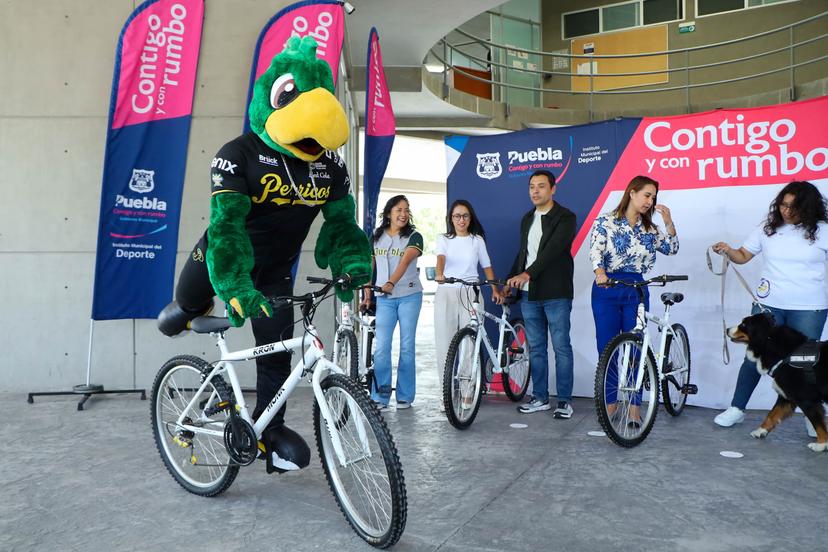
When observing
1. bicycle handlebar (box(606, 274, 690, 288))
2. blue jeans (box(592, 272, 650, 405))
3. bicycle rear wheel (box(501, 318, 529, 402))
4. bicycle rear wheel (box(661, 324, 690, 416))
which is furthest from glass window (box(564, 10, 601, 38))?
bicycle handlebar (box(606, 274, 690, 288))

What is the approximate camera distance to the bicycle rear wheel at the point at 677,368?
433 centimetres

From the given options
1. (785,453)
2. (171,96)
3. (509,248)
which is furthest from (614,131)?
(171,96)

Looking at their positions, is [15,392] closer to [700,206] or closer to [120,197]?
[120,197]

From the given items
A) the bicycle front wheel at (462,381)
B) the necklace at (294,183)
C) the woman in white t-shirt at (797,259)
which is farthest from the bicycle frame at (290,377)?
the woman in white t-shirt at (797,259)

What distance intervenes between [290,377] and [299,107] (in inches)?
38.1

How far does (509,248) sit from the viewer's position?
5.45m

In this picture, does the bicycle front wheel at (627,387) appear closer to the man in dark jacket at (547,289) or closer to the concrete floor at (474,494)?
the concrete floor at (474,494)

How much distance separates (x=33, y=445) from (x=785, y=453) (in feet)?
12.9

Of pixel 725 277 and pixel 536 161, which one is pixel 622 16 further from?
pixel 725 277

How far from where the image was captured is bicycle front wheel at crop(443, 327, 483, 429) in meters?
4.09

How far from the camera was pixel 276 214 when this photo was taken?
9.19 feet

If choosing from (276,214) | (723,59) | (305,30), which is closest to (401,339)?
(276,214)

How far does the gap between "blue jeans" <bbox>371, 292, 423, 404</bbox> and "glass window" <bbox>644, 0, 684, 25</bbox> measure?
11091 mm

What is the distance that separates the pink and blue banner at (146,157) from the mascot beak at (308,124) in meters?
2.78
